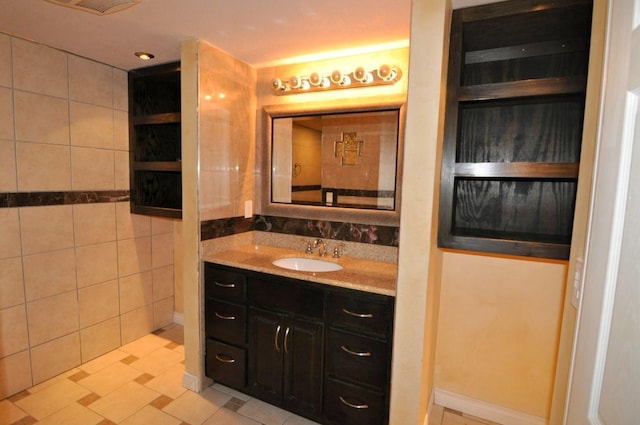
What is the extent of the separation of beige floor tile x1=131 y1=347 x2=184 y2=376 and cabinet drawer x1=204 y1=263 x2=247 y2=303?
2.74 ft

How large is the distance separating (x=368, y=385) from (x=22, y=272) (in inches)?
92.2

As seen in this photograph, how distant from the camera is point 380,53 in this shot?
6.66 feet

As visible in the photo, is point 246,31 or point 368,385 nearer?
point 368,385

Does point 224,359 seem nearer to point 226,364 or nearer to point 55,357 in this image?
point 226,364

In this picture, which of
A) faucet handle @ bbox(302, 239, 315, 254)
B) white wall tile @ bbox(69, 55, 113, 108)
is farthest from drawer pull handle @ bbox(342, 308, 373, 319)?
white wall tile @ bbox(69, 55, 113, 108)

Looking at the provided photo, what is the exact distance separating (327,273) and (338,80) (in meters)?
1.27

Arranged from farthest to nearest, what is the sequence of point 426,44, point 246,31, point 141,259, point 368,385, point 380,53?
point 141,259, point 380,53, point 246,31, point 368,385, point 426,44

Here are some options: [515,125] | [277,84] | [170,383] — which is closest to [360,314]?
[515,125]

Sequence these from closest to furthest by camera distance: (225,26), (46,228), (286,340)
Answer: (225,26)
(286,340)
(46,228)

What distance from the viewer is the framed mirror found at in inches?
81.3

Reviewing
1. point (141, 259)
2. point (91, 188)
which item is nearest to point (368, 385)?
point (141, 259)

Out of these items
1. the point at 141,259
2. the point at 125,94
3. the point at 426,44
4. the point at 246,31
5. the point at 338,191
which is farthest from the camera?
the point at 141,259

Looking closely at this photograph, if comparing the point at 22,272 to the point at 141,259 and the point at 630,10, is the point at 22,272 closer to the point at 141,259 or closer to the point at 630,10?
the point at 141,259

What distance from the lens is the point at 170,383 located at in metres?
2.26
